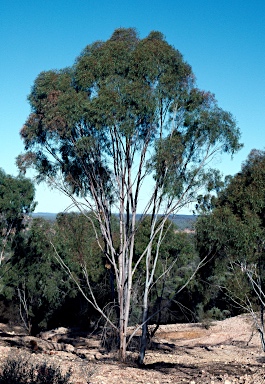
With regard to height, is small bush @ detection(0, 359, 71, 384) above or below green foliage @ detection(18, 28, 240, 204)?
below

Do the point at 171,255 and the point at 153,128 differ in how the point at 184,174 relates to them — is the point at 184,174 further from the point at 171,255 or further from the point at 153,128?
the point at 171,255

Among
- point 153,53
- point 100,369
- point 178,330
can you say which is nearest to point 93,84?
point 153,53

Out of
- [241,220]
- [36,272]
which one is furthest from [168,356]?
[36,272]

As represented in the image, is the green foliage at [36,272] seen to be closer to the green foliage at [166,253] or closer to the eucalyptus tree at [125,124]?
the green foliage at [166,253]

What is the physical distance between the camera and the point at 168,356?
1630 cm

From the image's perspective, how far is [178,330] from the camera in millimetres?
27234

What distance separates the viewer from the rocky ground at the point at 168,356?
9.95 m

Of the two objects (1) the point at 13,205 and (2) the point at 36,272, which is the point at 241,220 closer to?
(1) the point at 13,205

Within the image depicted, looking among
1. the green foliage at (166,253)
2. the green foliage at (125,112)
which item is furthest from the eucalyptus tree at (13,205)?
the green foliage at (125,112)

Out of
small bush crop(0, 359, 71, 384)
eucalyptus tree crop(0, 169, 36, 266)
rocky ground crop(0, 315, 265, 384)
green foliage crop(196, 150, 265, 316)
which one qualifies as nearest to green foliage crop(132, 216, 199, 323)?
rocky ground crop(0, 315, 265, 384)

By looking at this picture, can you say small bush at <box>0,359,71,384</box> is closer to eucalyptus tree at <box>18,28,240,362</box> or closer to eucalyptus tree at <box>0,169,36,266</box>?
eucalyptus tree at <box>18,28,240,362</box>

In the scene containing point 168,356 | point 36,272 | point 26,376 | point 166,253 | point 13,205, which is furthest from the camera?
point 36,272

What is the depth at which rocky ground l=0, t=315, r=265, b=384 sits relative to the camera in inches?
392

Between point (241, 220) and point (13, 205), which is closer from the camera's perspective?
point (241, 220)
